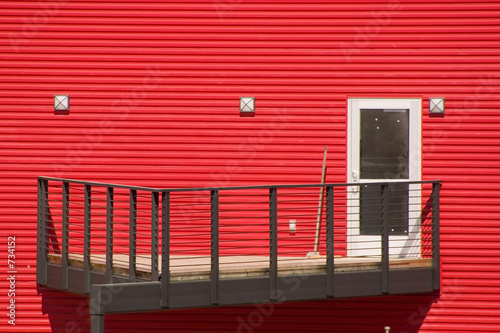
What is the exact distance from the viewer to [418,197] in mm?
9711

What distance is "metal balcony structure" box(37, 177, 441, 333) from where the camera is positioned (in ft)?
25.9

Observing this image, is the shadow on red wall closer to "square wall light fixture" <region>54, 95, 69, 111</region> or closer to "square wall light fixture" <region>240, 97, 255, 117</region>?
"square wall light fixture" <region>54, 95, 69, 111</region>

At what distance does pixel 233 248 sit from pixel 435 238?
246cm

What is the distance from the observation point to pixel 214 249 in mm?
7965

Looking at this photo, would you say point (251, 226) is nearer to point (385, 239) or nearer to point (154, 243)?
point (385, 239)

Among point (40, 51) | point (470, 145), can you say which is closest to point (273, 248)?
point (470, 145)

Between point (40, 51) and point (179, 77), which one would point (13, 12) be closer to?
point (40, 51)

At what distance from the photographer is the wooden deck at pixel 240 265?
8.05 m

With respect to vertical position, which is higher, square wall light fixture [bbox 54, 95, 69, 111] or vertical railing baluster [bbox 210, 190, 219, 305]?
square wall light fixture [bbox 54, 95, 69, 111]

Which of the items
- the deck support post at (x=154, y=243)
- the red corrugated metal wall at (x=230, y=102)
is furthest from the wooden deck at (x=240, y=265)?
the red corrugated metal wall at (x=230, y=102)

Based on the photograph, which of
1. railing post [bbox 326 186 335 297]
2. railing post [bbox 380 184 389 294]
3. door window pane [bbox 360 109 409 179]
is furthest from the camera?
door window pane [bbox 360 109 409 179]

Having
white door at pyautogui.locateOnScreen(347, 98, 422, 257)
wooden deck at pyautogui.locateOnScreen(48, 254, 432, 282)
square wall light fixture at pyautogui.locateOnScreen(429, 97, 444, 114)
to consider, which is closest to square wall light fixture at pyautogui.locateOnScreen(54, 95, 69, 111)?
wooden deck at pyautogui.locateOnScreen(48, 254, 432, 282)

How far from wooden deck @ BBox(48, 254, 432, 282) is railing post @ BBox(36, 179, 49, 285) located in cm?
16

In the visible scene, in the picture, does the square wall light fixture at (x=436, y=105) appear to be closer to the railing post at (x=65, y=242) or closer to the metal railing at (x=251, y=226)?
the metal railing at (x=251, y=226)
